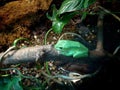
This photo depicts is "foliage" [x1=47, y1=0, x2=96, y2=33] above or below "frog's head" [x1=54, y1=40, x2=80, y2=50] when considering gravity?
above

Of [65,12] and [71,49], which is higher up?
[65,12]

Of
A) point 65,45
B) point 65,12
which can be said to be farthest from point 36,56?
point 65,12

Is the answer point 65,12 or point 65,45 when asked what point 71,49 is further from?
point 65,12

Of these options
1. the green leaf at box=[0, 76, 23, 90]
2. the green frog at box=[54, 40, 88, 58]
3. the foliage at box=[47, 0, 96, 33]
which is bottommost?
the green leaf at box=[0, 76, 23, 90]

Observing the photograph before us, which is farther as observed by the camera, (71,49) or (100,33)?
(100,33)

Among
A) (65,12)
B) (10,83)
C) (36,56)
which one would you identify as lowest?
(10,83)

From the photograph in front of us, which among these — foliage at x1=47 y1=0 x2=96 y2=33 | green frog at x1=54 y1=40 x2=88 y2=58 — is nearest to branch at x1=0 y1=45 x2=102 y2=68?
green frog at x1=54 y1=40 x2=88 y2=58

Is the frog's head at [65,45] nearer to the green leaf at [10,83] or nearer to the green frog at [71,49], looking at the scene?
the green frog at [71,49]

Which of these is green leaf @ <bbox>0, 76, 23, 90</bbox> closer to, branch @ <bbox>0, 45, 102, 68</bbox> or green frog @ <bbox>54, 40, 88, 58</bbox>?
branch @ <bbox>0, 45, 102, 68</bbox>

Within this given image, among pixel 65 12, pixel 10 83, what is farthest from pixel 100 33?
pixel 10 83

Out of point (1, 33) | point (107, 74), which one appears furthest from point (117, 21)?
point (1, 33)

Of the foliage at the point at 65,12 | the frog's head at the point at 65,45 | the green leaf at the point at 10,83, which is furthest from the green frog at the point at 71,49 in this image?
the green leaf at the point at 10,83
